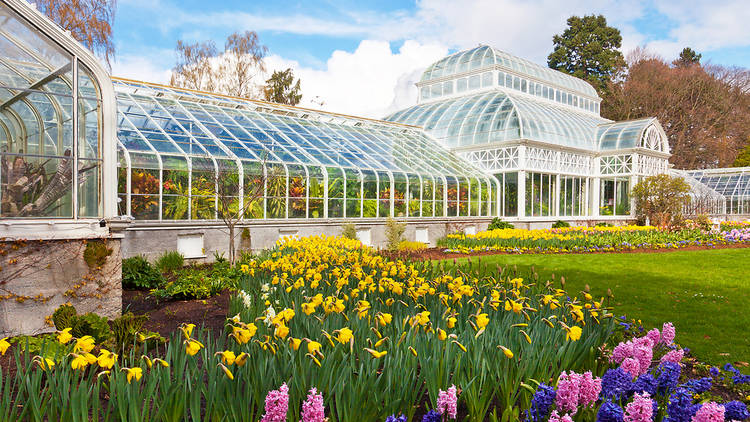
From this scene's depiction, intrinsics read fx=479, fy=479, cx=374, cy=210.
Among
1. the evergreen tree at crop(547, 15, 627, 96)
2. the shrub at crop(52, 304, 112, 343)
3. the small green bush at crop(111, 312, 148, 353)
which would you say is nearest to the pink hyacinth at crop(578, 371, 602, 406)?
the small green bush at crop(111, 312, 148, 353)

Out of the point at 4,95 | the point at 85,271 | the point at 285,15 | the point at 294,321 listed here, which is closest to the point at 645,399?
the point at 294,321

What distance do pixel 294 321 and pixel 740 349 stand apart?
17.0 ft

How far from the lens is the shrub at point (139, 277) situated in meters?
8.39

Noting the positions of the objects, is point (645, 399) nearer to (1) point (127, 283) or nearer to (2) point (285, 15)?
(1) point (127, 283)

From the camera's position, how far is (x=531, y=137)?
21047mm

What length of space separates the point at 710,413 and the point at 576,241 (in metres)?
13.9

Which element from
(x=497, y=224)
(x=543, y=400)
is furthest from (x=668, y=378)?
(x=497, y=224)

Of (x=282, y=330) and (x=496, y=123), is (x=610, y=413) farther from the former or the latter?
(x=496, y=123)

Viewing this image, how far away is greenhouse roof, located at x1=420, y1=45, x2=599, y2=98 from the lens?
27438 mm

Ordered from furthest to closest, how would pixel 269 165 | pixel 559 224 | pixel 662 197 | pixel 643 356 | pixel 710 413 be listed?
pixel 662 197, pixel 559 224, pixel 269 165, pixel 643 356, pixel 710 413

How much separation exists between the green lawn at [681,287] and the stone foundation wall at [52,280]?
7.16 metres

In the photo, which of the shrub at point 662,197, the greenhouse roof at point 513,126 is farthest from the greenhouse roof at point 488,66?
the shrub at point 662,197

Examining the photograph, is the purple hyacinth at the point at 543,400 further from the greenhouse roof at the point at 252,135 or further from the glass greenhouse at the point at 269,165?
the greenhouse roof at the point at 252,135

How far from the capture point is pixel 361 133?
1928cm
